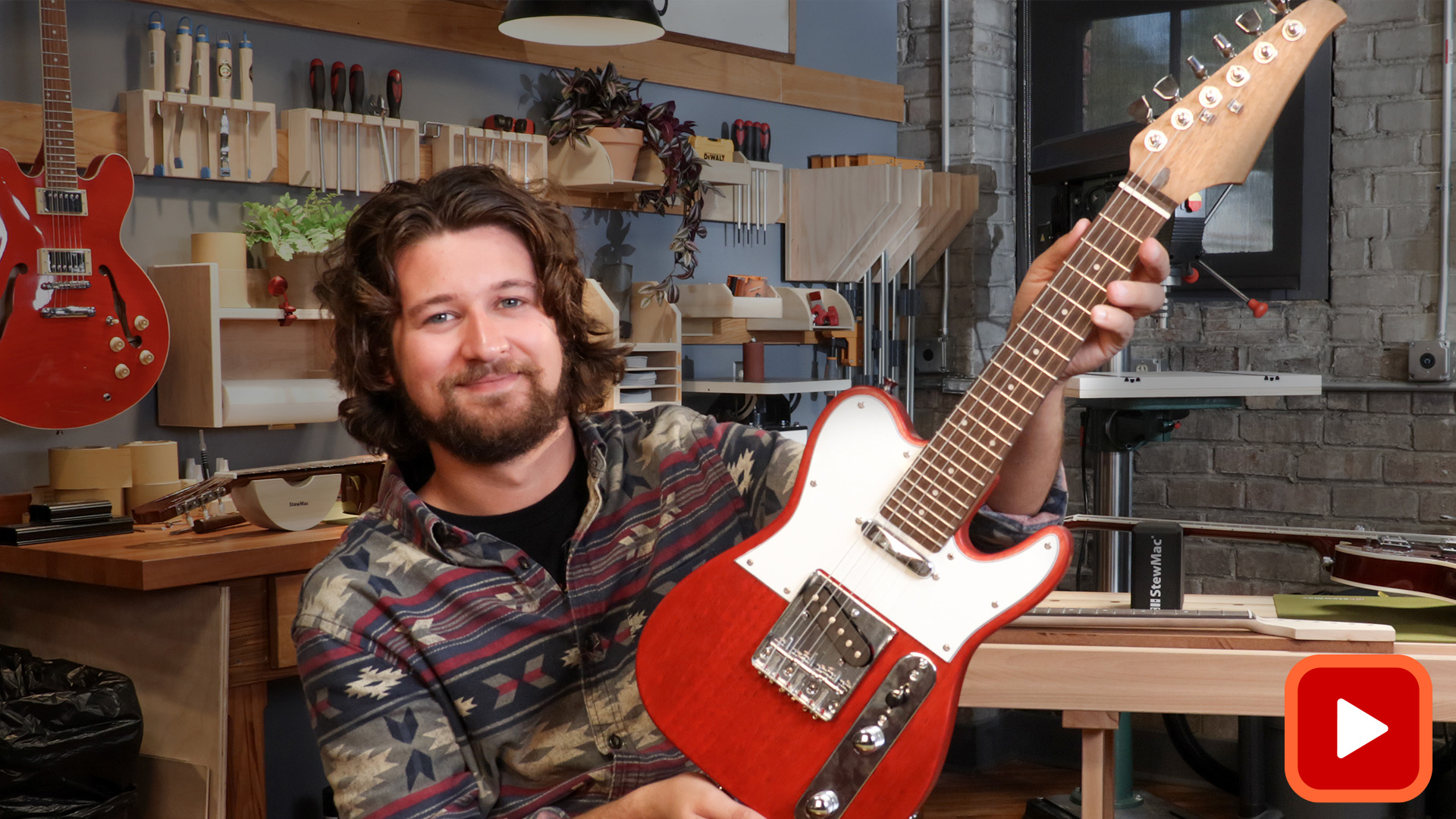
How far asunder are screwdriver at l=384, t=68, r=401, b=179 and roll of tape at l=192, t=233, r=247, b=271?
1.57 ft

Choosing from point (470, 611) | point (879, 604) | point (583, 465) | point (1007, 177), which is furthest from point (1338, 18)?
point (1007, 177)

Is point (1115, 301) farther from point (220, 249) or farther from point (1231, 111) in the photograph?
point (220, 249)

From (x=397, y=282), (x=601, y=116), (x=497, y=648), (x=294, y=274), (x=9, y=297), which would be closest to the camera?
(x=497, y=648)

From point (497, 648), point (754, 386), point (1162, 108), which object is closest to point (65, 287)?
point (497, 648)

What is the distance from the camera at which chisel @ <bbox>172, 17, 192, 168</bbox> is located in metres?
2.61

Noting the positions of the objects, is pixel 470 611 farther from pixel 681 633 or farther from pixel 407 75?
pixel 407 75

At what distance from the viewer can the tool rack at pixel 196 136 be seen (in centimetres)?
255

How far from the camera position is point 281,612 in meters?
2.24

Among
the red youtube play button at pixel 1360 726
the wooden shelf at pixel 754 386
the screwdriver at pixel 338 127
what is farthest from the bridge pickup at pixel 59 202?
the red youtube play button at pixel 1360 726

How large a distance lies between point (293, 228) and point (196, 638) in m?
0.91

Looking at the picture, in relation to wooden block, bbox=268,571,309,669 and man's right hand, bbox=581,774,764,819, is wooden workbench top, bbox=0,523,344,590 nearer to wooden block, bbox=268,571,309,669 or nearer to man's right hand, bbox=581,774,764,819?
wooden block, bbox=268,571,309,669

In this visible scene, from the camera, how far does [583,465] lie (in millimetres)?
1529

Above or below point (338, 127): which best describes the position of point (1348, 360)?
below

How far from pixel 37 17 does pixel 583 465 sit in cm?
171
